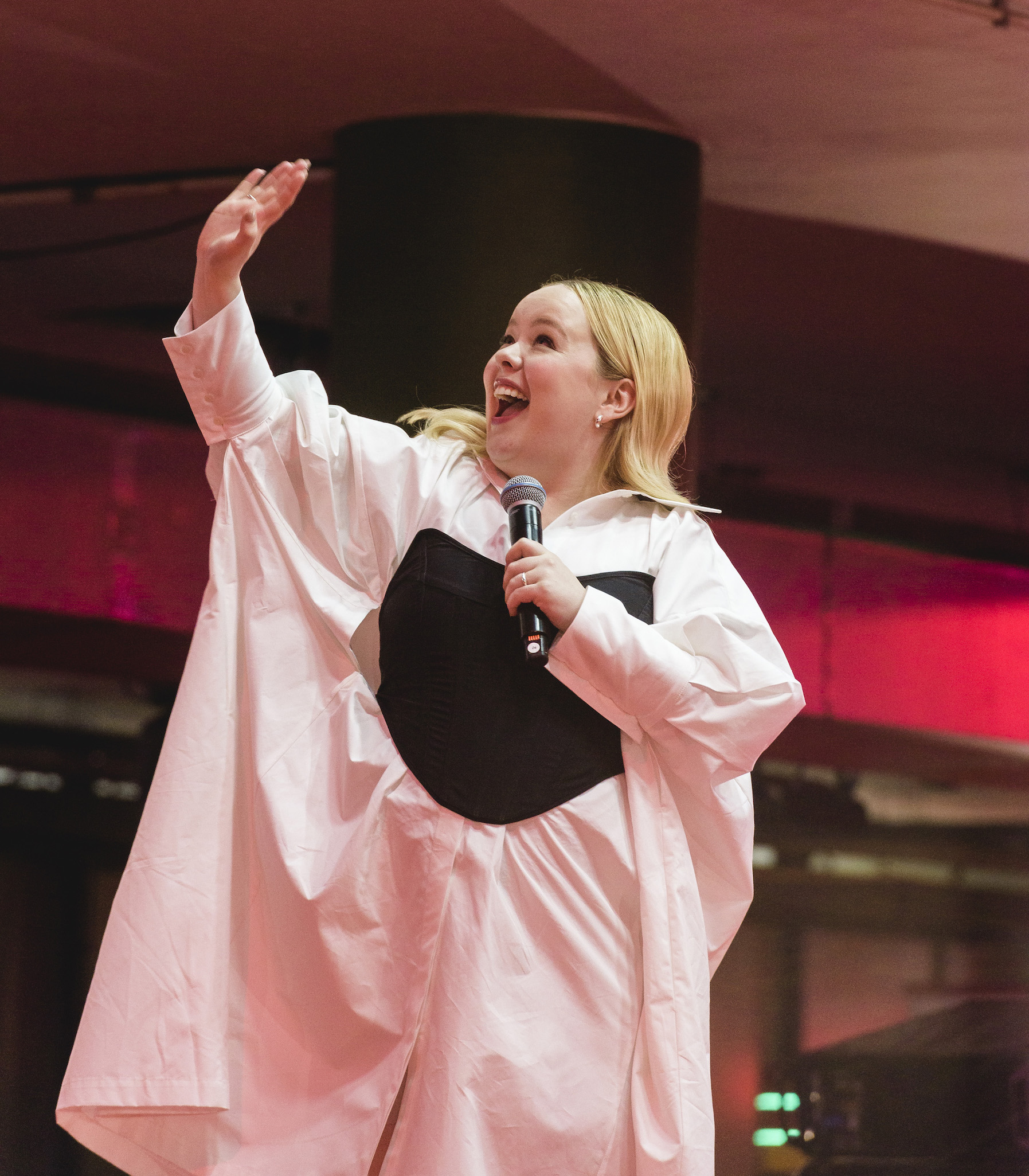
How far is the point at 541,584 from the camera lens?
1.82 metres

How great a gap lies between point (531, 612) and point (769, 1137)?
7.11 ft

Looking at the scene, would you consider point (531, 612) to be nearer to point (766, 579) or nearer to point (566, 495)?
point (566, 495)

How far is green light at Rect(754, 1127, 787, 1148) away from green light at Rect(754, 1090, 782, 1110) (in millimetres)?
154

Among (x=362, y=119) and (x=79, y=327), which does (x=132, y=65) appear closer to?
(x=362, y=119)

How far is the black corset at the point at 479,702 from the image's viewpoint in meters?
1.94

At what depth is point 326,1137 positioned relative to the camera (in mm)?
1919

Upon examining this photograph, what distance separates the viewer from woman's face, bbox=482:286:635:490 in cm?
212

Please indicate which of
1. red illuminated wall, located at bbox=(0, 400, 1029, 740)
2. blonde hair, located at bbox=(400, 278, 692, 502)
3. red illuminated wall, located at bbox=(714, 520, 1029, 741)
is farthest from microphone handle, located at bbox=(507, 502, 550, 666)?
red illuminated wall, located at bbox=(714, 520, 1029, 741)

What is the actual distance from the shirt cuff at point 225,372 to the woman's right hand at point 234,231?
2 cm

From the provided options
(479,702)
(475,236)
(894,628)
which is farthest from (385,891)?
(894,628)

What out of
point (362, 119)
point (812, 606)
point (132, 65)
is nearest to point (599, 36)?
point (362, 119)

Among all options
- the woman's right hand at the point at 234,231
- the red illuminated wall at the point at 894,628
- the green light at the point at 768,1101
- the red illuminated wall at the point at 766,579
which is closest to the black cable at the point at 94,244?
the red illuminated wall at the point at 766,579

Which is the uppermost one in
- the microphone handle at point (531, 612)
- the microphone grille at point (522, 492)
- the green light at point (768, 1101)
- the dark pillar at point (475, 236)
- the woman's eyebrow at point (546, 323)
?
the dark pillar at point (475, 236)

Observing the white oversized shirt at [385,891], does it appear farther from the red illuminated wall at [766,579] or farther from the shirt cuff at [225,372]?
the red illuminated wall at [766,579]
